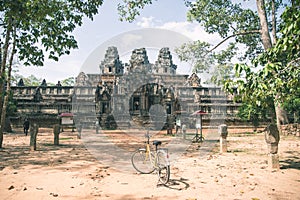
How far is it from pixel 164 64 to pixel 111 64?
525 inches

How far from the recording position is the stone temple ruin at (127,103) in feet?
108

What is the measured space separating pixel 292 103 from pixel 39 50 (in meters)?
23.0

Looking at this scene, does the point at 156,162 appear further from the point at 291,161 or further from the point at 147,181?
the point at 291,161

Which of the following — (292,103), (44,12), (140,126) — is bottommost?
(140,126)

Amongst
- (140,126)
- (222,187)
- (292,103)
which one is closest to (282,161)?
(222,187)

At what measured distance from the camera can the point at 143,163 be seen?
7730 mm

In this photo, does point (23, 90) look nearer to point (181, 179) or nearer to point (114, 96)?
point (114, 96)

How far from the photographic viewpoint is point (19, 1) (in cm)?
661

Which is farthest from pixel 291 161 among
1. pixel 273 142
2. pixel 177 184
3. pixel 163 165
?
pixel 163 165

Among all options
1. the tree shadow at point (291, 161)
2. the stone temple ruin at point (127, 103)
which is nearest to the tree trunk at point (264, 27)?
the tree shadow at point (291, 161)

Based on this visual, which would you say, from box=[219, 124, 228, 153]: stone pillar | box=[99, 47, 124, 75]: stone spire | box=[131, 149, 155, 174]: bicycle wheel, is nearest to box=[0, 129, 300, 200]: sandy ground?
box=[131, 149, 155, 174]: bicycle wheel

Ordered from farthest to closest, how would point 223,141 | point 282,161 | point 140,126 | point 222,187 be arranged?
point 140,126, point 223,141, point 282,161, point 222,187

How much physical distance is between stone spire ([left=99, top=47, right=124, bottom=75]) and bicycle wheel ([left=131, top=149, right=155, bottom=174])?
47.3m

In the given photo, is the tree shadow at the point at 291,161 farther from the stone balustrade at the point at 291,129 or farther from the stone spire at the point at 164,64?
the stone spire at the point at 164,64
